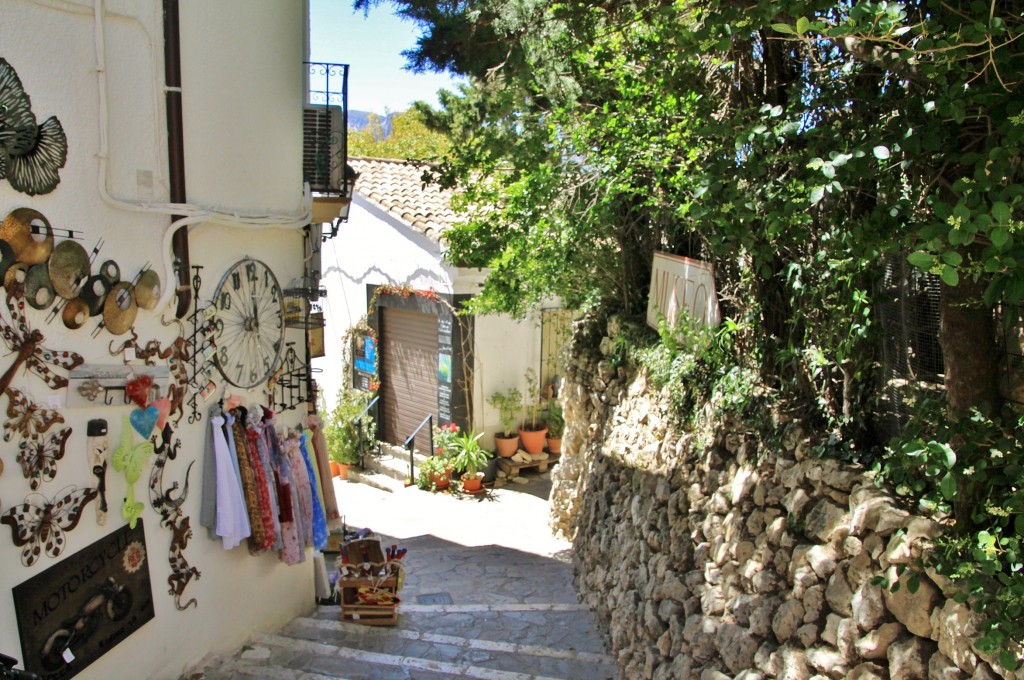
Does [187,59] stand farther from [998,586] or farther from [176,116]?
[998,586]

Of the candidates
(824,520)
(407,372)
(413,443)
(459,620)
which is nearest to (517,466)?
(413,443)

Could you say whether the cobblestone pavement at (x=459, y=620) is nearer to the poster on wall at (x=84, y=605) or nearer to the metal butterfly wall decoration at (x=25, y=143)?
the poster on wall at (x=84, y=605)

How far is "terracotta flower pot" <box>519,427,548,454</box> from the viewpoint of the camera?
13312 millimetres

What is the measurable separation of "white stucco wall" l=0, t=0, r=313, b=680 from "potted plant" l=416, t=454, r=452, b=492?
5.34 meters

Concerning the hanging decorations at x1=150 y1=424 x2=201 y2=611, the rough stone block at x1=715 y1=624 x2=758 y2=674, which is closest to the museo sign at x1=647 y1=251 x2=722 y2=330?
the rough stone block at x1=715 y1=624 x2=758 y2=674

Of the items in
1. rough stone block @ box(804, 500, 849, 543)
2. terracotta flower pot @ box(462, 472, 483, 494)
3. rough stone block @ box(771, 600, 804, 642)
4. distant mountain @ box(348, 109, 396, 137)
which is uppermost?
→ distant mountain @ box(348, 109, 396, 137)

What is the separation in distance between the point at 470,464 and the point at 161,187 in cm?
810

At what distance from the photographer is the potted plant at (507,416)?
13125mm

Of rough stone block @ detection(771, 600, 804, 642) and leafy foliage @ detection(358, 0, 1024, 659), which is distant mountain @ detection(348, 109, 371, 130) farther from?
rough stone block @ detection(771, 600, 804, 642)

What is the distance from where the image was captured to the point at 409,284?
1337 centimetres

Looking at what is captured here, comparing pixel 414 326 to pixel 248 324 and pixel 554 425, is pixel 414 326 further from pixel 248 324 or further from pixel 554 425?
pixel 248 324

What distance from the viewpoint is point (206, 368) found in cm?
558

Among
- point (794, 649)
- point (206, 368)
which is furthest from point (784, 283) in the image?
point (206, 368)

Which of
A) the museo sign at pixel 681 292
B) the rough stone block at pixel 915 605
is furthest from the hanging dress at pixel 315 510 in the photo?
the rough stone block at pixel 915 605
